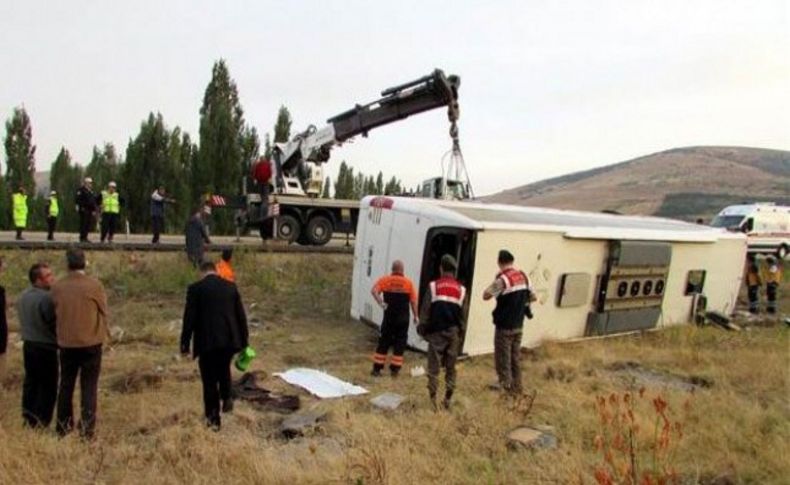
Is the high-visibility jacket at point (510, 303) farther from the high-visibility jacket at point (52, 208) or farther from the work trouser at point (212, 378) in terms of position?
the high-visibility jacket at point (52, 208)

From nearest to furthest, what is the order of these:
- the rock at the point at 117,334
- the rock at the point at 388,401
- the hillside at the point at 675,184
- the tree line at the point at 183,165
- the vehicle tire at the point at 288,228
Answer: the rock at the point at 388,401
the rock at the point at 117,334
the vehicle tire at the point at 288,228
the tree line at the point at 183,165
the hillside at the point at 675,184

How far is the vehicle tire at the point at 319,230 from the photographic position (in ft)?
65.6

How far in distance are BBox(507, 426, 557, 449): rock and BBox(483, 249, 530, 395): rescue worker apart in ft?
4.75

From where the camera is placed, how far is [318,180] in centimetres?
2069

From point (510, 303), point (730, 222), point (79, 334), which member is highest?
point (730, 222)

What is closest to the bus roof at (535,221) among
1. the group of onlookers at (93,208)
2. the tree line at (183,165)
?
the group of onlookers at (93,208)

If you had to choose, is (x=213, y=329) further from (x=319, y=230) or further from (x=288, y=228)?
(x=319, y=230)

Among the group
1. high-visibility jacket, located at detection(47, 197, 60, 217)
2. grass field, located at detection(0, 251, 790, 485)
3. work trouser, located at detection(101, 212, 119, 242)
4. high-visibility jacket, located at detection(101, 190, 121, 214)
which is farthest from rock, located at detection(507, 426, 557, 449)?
high-visibility jacket, located at detection(47, 197, 60, 217)

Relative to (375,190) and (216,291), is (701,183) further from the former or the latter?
(216,291)

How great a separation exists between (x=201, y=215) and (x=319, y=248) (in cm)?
444

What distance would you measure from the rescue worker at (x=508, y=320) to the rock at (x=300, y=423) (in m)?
2.14

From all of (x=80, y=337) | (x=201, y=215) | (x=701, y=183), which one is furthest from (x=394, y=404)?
(x=701, y=183)

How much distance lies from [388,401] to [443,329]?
0.96m

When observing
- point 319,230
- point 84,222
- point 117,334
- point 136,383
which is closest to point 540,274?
point 136,383
